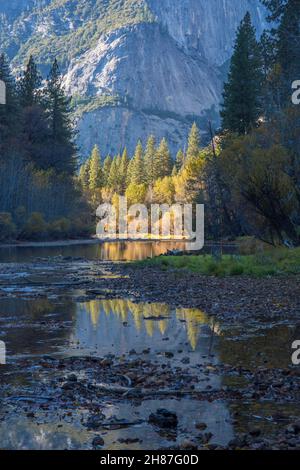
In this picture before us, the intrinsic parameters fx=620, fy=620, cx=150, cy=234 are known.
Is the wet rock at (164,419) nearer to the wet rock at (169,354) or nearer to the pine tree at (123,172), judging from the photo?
the wet rock at (169,354)

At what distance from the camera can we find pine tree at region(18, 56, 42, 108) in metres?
75.1

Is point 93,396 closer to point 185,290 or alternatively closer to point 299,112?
point 185,290

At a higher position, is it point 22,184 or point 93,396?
point 22,184

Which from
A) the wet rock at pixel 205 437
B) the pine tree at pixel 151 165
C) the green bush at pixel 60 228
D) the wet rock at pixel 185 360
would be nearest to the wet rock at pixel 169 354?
the wet rock at pixel 185 360

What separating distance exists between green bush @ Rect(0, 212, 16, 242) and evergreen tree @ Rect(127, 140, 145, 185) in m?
63.1

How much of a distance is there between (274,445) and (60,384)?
364cm

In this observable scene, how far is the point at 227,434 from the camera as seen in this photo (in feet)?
21.9

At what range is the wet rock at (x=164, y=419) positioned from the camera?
6.99 m

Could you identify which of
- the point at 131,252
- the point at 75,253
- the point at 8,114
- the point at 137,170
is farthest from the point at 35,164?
the point at 137,170

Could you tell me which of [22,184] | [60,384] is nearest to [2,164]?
[22,184]

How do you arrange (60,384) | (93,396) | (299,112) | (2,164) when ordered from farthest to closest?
(2,164) < (299,112) < (60,384) < (93,396)

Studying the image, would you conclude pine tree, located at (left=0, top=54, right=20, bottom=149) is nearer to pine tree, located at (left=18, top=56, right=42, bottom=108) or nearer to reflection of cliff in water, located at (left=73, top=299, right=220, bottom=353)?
pine tree, located at (left=18, top=56, right=42, bottom=108)

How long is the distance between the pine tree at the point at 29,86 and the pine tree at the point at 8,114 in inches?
300

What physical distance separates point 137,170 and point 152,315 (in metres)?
106
